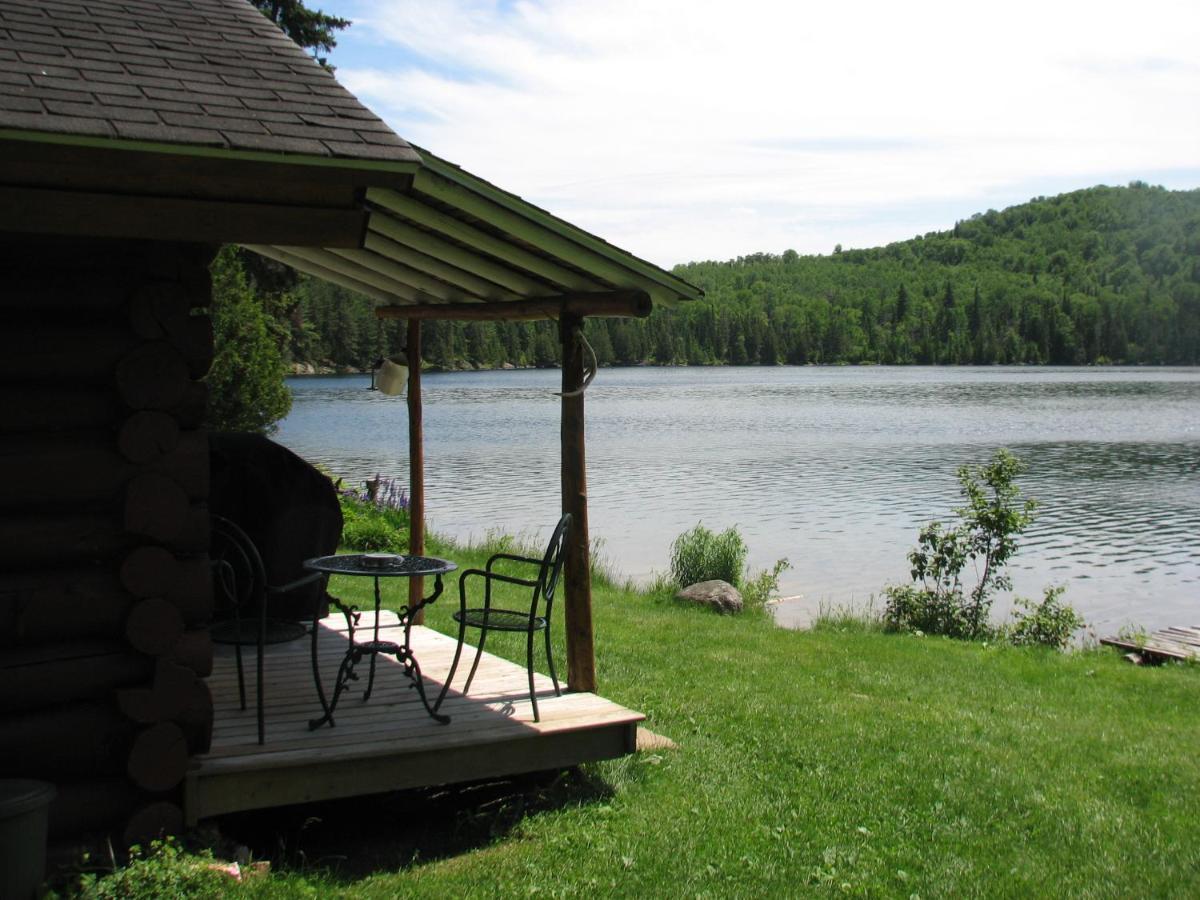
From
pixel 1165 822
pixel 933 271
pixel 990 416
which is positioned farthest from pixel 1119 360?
pixel 1165 822

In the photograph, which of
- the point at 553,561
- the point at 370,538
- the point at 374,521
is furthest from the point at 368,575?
the point at 374,521

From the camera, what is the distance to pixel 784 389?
76500 mm

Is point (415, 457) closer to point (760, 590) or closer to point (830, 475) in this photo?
point (760, 590)

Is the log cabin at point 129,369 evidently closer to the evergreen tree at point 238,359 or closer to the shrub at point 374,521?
the shrub at point 374,521

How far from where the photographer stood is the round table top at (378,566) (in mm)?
5629

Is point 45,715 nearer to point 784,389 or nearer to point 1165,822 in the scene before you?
point 1165,822

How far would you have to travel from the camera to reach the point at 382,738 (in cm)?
536

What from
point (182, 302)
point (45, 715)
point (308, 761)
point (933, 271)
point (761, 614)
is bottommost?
point (761, 614)

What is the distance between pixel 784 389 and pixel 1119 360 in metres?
64.4

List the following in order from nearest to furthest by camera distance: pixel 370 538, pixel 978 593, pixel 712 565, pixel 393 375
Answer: pixel 393 375 < pixel 978 593 < pixel 712 565 < pixel 370 538

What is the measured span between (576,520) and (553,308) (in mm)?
1242

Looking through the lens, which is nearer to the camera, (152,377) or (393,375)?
(152,377)

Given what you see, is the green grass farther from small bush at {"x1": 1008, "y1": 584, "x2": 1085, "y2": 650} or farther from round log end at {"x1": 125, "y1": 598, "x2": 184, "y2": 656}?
small bush at {"x1": 1008, "y1": 584, "x2": 1085, "y2": 650}

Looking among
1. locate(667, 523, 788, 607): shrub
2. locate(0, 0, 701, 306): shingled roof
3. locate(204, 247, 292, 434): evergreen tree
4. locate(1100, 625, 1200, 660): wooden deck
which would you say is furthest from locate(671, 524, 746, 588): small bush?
locate(0, 0, 701, 306): shingled roof
